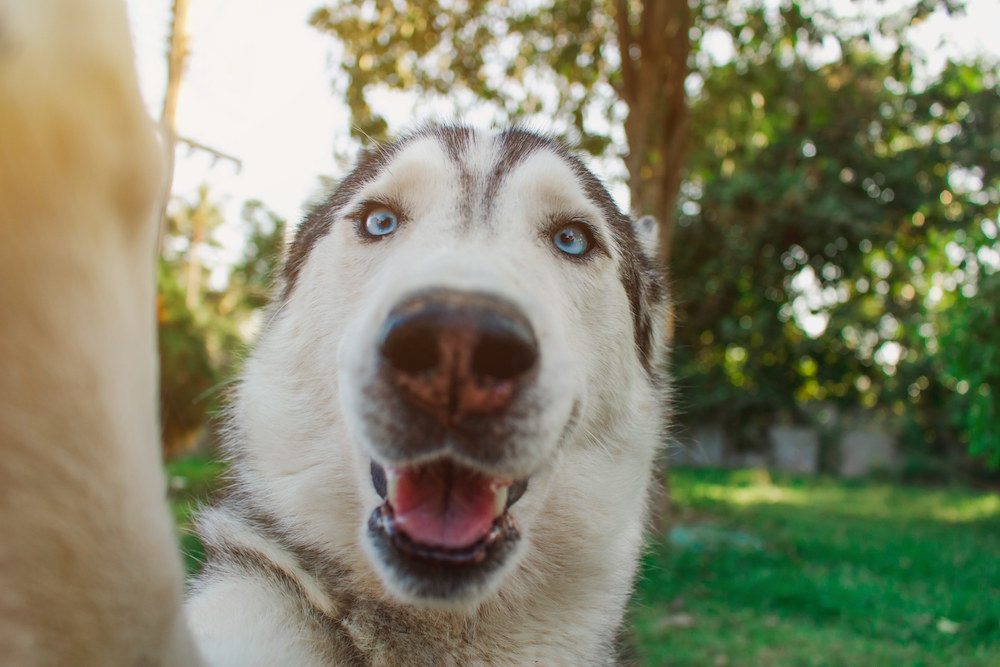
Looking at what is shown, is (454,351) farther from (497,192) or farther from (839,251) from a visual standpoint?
(839,251)

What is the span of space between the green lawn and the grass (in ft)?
0.06

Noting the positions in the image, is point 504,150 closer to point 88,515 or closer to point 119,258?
point 119,258

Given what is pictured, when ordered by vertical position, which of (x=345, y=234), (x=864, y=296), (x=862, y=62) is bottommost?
(x=345, y=234)

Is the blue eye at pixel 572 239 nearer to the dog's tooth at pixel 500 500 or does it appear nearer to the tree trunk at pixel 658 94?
the dog's tooth at pixel 500 500

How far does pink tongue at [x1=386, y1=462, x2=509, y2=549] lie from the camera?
1761mm

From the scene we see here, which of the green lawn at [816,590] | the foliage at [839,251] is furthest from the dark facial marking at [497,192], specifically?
the foliage at [839,251]

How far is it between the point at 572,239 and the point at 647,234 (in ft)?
4.21

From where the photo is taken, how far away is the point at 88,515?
1.03m

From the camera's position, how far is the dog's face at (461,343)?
154 centimetres

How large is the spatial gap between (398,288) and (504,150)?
121cm

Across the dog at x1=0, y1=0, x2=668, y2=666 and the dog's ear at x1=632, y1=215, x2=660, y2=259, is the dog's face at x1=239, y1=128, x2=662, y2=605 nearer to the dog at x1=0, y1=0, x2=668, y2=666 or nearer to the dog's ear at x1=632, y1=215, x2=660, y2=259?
the dog at x1=0, y1=0, x2=668, y2=666

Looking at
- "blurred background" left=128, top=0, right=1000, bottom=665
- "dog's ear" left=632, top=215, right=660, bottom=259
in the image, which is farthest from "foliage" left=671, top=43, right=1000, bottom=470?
"dog's ear" left=632, top=215, right=660, bottom=259

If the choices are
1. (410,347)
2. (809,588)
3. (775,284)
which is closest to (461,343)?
(410,347)

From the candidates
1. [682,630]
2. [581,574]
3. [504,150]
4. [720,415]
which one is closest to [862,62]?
[682,630]
